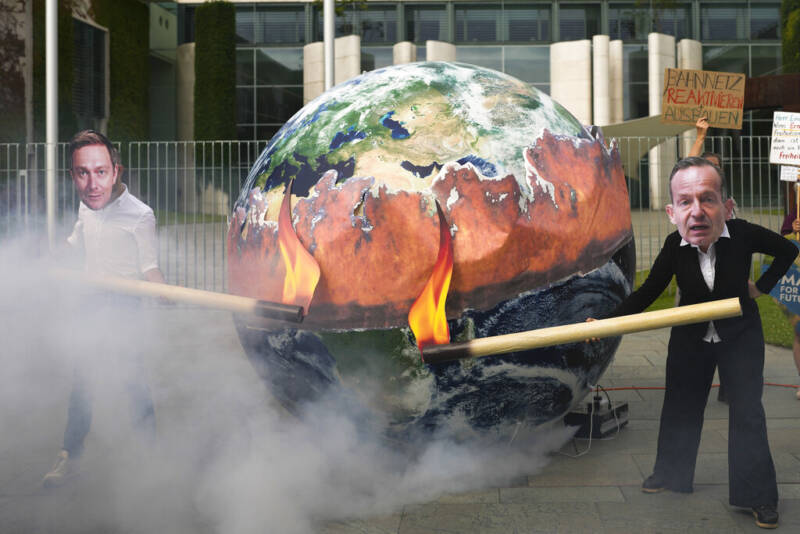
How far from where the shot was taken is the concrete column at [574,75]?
97.5 feet

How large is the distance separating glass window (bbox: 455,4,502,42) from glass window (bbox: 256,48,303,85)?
644 cm

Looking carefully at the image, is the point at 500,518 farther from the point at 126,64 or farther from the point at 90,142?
the point at 126,64

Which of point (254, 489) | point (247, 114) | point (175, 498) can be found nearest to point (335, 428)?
point (254, 489)

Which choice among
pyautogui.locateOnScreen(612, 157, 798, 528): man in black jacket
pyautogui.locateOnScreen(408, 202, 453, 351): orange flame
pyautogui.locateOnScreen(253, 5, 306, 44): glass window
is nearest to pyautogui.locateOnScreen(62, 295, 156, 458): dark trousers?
pyautogui.locateOnScreen(408, 202, 453, 351): orange flame

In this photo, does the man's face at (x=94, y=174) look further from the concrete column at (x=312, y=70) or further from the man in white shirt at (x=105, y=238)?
the concrete column at (x=312, y=70)

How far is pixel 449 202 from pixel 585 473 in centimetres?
180

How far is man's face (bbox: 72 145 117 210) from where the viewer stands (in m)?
4.51

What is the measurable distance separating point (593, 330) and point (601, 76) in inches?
1113

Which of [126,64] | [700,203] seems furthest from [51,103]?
[126,64]

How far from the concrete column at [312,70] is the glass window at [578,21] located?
9.65 m

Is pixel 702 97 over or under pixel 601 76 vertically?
under

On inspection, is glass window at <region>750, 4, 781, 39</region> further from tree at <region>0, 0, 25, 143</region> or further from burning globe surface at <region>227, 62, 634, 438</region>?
burning globe surface at <region>227, 62, 634, 438</region>

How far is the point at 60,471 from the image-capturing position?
4.43 metres

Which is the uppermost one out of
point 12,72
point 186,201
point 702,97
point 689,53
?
point 689,53
